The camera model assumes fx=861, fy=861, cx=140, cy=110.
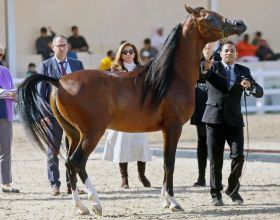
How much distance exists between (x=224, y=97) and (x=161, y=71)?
0.94m

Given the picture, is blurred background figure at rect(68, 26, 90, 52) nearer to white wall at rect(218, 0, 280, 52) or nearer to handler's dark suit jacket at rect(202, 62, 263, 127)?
white wall at rect(218, 0, 280, 52)

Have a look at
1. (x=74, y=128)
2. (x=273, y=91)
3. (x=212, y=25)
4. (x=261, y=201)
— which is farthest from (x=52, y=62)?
(x=273, y=91)

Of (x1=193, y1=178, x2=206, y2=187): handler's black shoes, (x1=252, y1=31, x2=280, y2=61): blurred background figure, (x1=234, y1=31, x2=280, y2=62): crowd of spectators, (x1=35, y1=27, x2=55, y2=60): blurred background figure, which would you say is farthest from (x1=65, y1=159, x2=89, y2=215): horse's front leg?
(x1=252, y1=31, x2=280, y2=61): blurred background figure

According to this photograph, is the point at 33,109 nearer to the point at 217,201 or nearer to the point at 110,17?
the point at 217,201

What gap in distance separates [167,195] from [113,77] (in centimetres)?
141

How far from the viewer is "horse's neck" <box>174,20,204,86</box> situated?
9453 mm

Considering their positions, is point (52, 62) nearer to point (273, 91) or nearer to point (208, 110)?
point (208, 110)

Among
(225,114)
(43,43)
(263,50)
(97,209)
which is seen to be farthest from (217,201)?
(263,50)

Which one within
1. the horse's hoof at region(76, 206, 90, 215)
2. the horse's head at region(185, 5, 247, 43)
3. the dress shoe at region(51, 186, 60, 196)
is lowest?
the dress shoe at region(51, 186, 60, 196)

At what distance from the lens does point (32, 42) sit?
2428cm

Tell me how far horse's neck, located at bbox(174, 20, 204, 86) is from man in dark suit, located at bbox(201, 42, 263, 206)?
171 millimetres

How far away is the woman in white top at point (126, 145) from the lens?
11.1 m

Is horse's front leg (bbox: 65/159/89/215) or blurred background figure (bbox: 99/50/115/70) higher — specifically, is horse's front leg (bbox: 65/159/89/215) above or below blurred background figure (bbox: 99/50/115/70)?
below

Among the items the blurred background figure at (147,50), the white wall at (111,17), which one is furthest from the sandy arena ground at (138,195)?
the white wall at (111,17)
